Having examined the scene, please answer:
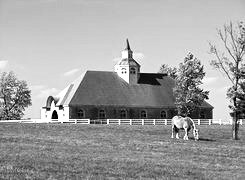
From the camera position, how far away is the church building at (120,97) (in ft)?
A: 241

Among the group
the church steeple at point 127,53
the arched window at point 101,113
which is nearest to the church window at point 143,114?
the arched window at point 101,113

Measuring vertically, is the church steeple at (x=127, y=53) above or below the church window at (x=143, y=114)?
above

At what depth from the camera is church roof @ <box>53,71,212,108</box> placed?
2896 inches

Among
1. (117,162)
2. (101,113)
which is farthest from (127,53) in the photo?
(117,162)

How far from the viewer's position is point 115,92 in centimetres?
7588

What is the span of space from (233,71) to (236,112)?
3.79m

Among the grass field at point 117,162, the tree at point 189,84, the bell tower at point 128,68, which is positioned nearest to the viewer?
the grass field at point 117,162

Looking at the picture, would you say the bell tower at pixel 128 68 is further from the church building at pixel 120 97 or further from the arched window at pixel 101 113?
the arched window at pixel 101 113

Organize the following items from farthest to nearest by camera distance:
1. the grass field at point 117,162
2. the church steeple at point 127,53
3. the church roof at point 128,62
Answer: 1. the church steeple at point 127,53
2. the church roof at point 128,62
3. the grass field at point 117,162

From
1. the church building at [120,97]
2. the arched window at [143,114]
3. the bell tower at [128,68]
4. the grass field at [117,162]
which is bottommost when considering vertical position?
the grass field at [117,162]

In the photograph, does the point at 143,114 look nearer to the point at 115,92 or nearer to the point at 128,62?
the point at 115,92

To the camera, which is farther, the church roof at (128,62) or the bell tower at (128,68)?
the church roof at (128,62)

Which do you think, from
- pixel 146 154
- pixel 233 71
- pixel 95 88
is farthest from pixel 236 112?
pixel 95 88

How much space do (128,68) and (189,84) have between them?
1124 centimetres
